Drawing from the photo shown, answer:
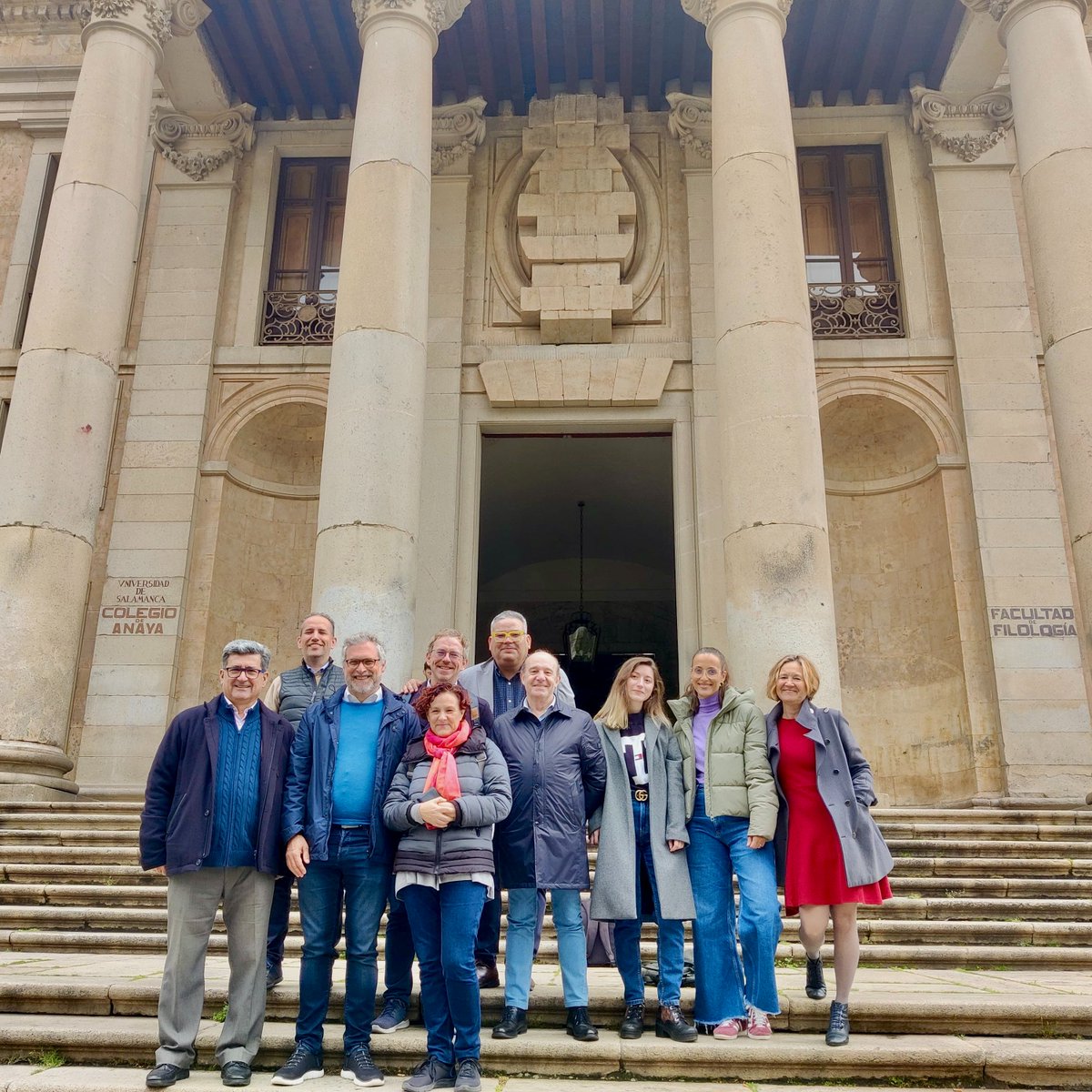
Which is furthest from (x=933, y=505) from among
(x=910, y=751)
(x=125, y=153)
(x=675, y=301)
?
(x=125, y=153)

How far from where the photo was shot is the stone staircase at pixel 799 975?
4.89 metres

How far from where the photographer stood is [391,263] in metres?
12.3

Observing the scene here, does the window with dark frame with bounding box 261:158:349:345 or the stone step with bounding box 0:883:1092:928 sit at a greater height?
the window with dark frame with bounding box 261:158:349:345

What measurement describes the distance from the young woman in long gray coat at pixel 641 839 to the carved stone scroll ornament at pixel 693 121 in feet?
43.1

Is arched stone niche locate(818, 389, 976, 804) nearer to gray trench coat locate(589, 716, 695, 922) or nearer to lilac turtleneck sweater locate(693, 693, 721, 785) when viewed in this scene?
lilac turtleneck sweater locate(693, 693, 721, 785)

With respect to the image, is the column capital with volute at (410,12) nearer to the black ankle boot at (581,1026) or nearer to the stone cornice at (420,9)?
the stone cornice at (420,9)

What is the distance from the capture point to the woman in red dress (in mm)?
5305

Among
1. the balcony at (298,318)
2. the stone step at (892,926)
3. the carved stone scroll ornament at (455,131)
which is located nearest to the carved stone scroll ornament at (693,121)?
the carved stone scroll ornament at (455,131)

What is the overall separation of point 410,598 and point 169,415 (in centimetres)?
682

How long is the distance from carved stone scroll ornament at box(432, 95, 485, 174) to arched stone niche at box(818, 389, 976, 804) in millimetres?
7077

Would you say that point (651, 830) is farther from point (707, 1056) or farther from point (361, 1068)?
point (361, 1068)

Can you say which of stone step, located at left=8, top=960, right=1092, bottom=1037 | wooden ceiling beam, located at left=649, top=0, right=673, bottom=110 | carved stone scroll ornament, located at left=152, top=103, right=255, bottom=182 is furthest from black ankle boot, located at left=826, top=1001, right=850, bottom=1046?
carved stone scroll ornament, located at left=152, top=103, right=255, bottom=182

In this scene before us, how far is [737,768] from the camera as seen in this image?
553 cm

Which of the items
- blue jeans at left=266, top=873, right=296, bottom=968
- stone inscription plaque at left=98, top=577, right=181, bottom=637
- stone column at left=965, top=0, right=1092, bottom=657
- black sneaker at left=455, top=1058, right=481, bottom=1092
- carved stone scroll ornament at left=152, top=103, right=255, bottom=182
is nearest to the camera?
black sneaker at left=455, top=1058, right=481, bottom=1092
